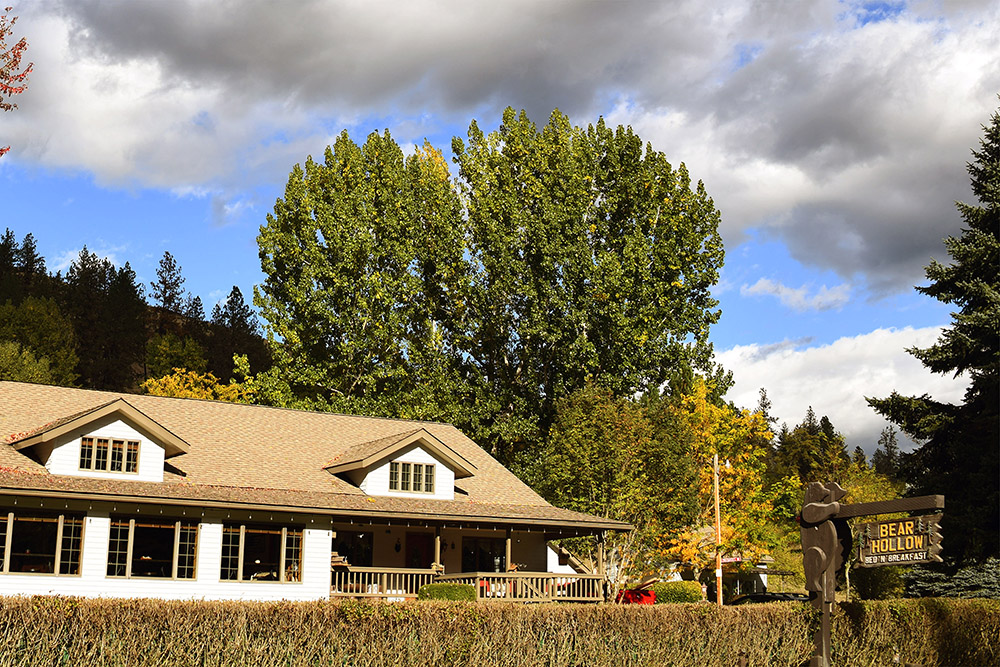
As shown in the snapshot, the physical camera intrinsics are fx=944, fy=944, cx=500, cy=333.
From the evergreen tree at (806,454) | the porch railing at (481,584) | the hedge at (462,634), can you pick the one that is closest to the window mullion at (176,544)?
the porch railing at (481,584)

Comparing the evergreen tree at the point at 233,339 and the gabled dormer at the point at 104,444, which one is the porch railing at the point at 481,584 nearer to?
the gabled dormer at the point at 104,444

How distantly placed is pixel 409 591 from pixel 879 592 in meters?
28.3

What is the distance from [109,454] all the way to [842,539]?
19.8 meters

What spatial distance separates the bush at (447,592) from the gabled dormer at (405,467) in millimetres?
4737

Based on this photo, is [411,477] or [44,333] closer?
[411,477]

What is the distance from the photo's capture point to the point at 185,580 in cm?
2634

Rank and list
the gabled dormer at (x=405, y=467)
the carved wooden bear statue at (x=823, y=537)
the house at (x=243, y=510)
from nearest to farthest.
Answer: the carved wooden bear statue at (x=823, y=537) < the house at (x=243, y=510) < the gabled dormer at (x=405, y=467)

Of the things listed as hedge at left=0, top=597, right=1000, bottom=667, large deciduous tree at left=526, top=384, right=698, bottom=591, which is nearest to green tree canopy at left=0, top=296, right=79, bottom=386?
large deciduous tree at left=526, top=384, right=698, bottom=591

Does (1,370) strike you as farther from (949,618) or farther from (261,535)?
(949,618)

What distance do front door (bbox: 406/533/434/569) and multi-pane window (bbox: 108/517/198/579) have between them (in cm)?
793

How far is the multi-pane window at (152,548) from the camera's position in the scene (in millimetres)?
25781

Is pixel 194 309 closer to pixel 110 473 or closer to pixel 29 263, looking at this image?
pixel 29 263

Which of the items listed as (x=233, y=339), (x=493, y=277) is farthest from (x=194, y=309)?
(x=493, y=277)

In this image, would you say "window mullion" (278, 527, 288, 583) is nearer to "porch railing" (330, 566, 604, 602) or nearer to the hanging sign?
"porch railing" (330, 566, 604, 602)
